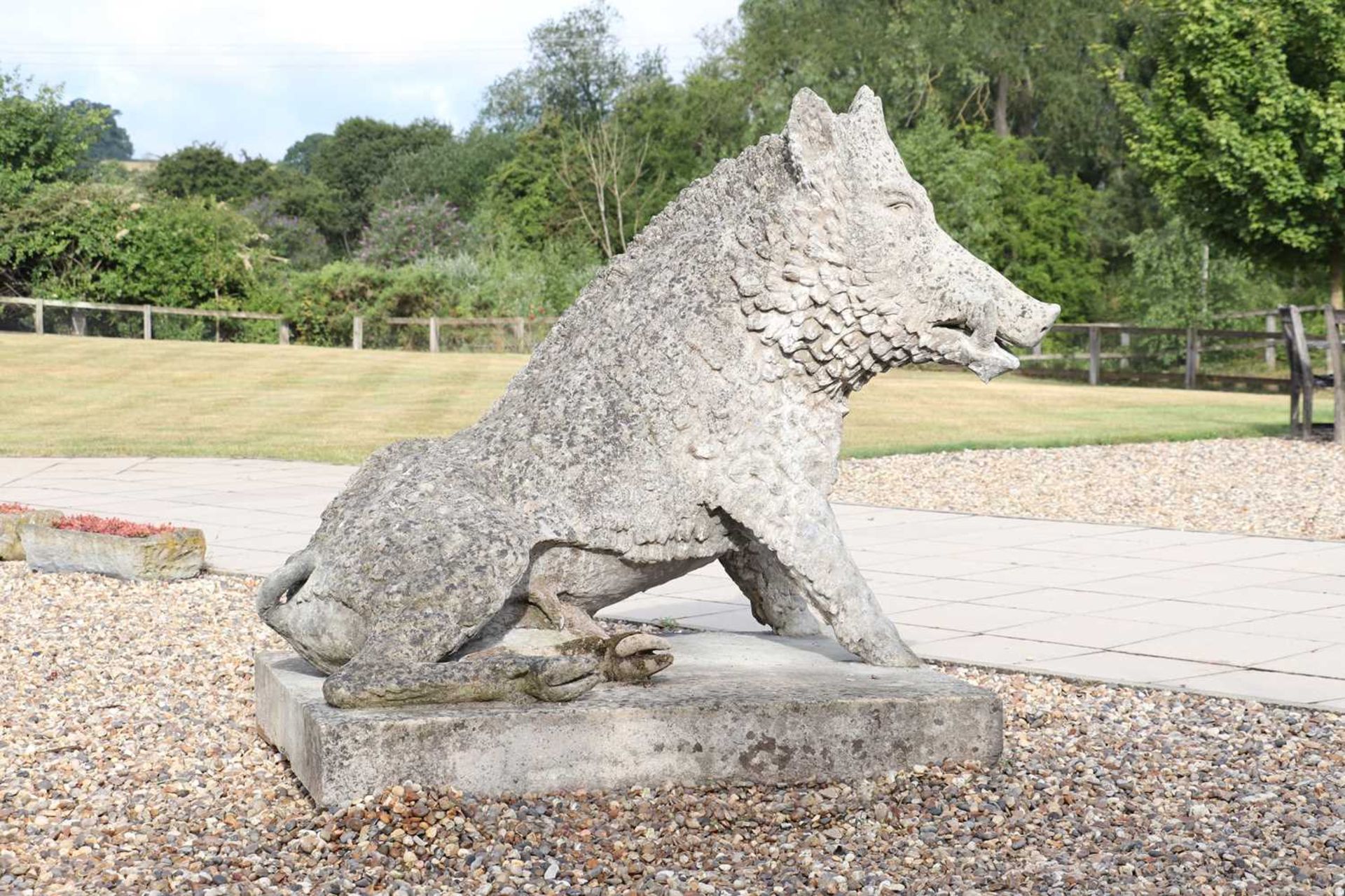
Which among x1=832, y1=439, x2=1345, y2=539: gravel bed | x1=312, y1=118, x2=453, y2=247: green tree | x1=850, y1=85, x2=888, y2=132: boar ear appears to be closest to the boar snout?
x1=850, y1=85, x2=888, y2=132: boar ear

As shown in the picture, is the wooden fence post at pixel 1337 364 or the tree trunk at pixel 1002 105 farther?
the tree trunk at pixel 1002 105

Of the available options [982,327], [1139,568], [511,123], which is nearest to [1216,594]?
[1139,568]

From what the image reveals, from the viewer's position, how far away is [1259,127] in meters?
25.2

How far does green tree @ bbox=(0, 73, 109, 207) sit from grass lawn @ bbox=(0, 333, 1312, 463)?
816cm

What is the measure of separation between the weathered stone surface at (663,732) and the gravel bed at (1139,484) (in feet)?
20.8

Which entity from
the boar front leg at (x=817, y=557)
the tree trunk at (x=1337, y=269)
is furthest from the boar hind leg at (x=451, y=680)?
the tree trunk at (x=1337, y=269)

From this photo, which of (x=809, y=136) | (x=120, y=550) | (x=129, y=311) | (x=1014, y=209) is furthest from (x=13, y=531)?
(x=1014, y=209)

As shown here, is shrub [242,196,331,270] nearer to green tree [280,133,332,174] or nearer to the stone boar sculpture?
the stone boar sculpture

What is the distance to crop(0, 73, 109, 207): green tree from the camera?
1460 inches

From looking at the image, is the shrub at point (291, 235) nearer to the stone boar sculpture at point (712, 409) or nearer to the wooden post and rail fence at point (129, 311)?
the wooden post and rail fence at point (129, 311)

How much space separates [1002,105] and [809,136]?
43.3 meters

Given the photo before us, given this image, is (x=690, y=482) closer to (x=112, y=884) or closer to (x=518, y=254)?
(x=112, y=884)

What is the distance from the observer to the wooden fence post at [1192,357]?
29.8 metres

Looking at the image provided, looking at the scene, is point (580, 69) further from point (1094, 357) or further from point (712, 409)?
point (712, 409)
